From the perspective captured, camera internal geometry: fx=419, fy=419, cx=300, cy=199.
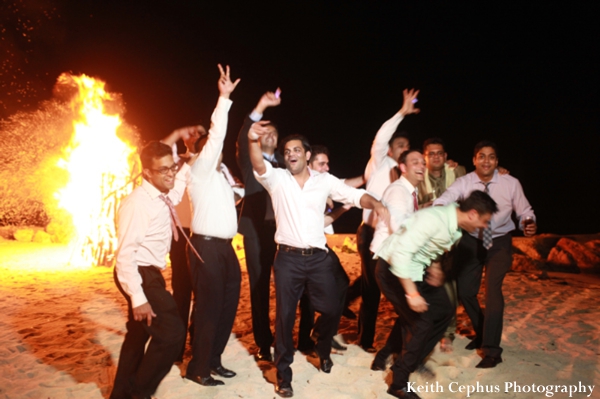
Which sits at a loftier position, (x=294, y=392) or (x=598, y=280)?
(x=598, y=280)

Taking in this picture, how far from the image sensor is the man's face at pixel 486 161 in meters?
5.01

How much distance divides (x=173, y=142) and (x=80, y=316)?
332 cm

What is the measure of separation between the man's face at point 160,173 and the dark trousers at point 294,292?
1.26 metres

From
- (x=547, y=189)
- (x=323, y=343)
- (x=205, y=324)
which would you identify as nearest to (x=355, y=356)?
(x=323, y=343)

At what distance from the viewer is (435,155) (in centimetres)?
533

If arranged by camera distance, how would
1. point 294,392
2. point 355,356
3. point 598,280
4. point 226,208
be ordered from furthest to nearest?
1. point 598,280
2. point 355,356
3. point 226,208
4. point 294,392

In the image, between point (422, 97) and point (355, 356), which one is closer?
point (355, 356)

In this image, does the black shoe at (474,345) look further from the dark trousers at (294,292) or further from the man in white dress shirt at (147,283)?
the man in white dress shirt at (147,283)

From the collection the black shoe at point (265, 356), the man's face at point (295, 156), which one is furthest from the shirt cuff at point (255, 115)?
the black shoe at point (265, 356)

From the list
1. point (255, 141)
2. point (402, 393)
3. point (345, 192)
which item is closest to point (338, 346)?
point (402, 393)

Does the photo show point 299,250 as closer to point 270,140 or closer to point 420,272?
point 420,272

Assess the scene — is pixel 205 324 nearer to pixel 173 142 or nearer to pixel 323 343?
pixel 323 343

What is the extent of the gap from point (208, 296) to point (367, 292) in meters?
1.82

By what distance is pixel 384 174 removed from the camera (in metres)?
5.17
